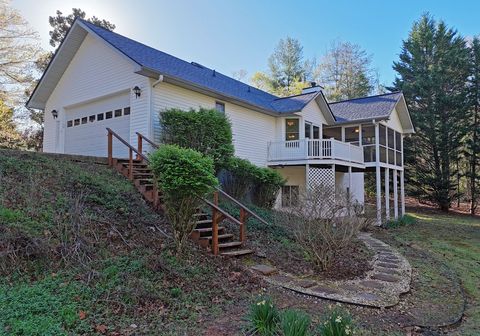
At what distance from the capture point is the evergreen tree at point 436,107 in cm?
2311

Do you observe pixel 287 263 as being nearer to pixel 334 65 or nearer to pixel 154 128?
pixel 154 128

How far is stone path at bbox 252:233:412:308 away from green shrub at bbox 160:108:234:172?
5322 mm

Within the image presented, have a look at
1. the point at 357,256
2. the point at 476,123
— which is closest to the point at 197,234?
the point at 357,256

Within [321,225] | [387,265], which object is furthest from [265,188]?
[321,225]

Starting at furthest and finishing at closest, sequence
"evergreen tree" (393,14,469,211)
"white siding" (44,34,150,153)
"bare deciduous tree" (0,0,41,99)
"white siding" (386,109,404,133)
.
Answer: "evergreen tree" (393,14,469,211), "bare deciduous tree" (0,0,41,99), "white siding" (386,109,404,133), "white siding" (44,34,150,153)

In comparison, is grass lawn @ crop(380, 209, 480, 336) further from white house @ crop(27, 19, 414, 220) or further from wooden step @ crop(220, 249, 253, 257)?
wooden step @ crop(220, 249, 253, 257)

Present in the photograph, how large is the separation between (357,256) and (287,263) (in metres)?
2.01

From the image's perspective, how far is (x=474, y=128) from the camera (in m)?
23.0

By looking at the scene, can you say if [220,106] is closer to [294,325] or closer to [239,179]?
A: [239,179]

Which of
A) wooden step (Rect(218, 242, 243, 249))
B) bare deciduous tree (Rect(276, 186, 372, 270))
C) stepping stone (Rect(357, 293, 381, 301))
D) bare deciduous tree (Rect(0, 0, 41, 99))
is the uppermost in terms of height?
bare deciduous tree (Rect(0, 0, 41, 99))

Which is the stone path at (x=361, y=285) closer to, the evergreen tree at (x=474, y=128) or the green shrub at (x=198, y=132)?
the green shrub at (x=198, y=132)

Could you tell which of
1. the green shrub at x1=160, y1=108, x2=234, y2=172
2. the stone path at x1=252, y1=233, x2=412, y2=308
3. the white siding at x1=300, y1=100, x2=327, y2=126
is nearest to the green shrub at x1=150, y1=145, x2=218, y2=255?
the stone path at x1=252, y1=233, x2=412, y2=308

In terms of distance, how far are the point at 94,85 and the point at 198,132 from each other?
5.11 meters

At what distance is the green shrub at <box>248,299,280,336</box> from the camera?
352 cm
